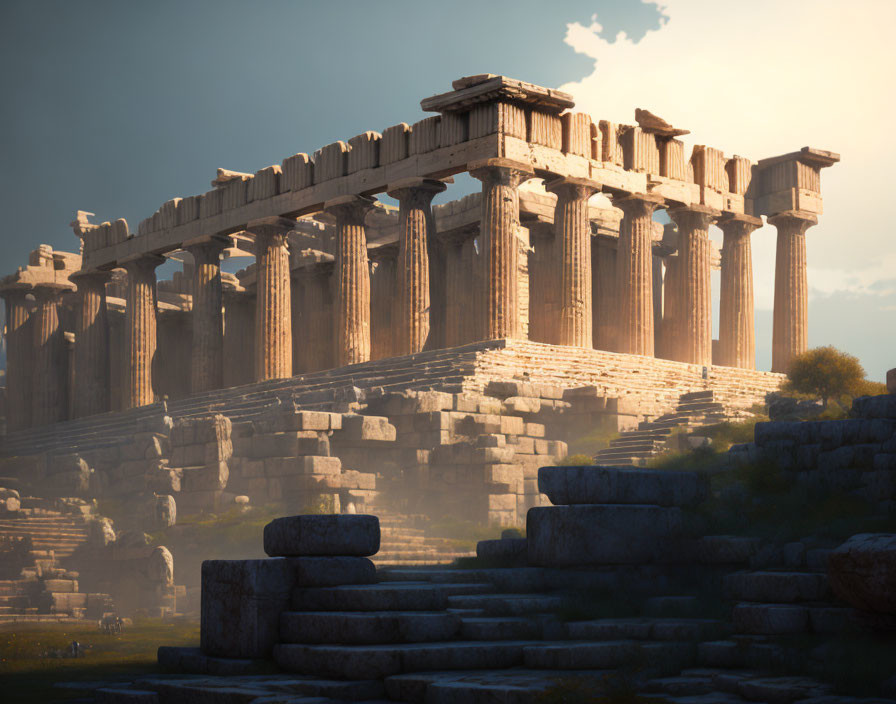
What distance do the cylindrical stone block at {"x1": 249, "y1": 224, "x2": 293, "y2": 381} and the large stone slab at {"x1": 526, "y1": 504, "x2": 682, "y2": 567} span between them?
86.5ft

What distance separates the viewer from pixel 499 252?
32.9 metres

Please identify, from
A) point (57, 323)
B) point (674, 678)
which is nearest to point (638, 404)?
point (674, 678)

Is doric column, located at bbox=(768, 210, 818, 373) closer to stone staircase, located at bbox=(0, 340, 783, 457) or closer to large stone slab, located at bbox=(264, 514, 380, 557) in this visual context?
stone staircase, located at bbox=(0, 340, 783, 457)

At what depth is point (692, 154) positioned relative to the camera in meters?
39.5

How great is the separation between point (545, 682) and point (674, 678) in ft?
4.12

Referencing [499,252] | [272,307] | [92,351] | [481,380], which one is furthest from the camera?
[92,351]

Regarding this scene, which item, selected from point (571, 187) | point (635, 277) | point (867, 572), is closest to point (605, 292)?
point (635, 277)

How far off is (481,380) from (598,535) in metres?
15.6

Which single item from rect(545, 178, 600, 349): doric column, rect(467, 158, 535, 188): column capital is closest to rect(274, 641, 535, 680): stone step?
rect(467, 158, 535, 188): column capital

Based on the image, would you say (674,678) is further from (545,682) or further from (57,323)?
(57,323)

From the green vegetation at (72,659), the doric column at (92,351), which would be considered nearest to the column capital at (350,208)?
the doric column at (92,351)

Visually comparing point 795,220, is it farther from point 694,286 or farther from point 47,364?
point 47,364

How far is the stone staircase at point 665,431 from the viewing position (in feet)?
85.3

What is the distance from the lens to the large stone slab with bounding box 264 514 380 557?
12.3m
